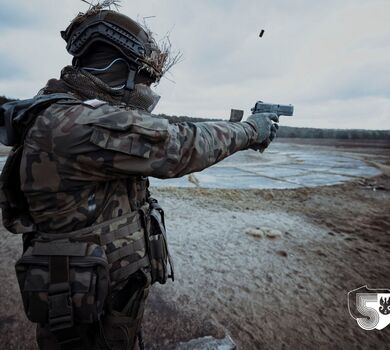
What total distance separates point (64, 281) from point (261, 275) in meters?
2.55

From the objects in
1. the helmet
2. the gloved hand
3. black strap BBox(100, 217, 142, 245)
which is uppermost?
the helmet

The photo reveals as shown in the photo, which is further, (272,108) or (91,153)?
(272,108)

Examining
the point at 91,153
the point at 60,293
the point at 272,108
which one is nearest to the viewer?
the point at 91,153

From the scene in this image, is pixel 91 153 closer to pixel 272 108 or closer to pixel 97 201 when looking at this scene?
pixel 97 201

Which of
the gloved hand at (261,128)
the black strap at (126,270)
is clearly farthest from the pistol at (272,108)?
the black strap at (126,270)

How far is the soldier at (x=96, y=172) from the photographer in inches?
45.1

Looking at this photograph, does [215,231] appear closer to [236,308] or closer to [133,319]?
[236,308]

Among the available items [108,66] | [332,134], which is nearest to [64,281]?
[108,66]

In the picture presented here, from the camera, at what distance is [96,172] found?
1200mm

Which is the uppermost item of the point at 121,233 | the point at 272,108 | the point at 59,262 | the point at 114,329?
the point at 272,108

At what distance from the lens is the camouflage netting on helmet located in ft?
4.85

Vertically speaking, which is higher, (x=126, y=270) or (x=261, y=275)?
(x=126, y=270)

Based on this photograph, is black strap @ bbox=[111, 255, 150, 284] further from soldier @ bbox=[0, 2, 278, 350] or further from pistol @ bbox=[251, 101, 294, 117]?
pistol @ bbox=[251, 101, 294, 117]

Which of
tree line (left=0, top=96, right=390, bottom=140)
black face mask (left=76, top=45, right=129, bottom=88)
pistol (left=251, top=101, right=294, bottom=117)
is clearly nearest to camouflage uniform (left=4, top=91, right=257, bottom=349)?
black face mask (left=76, top=45, right=129, bottom=88)
